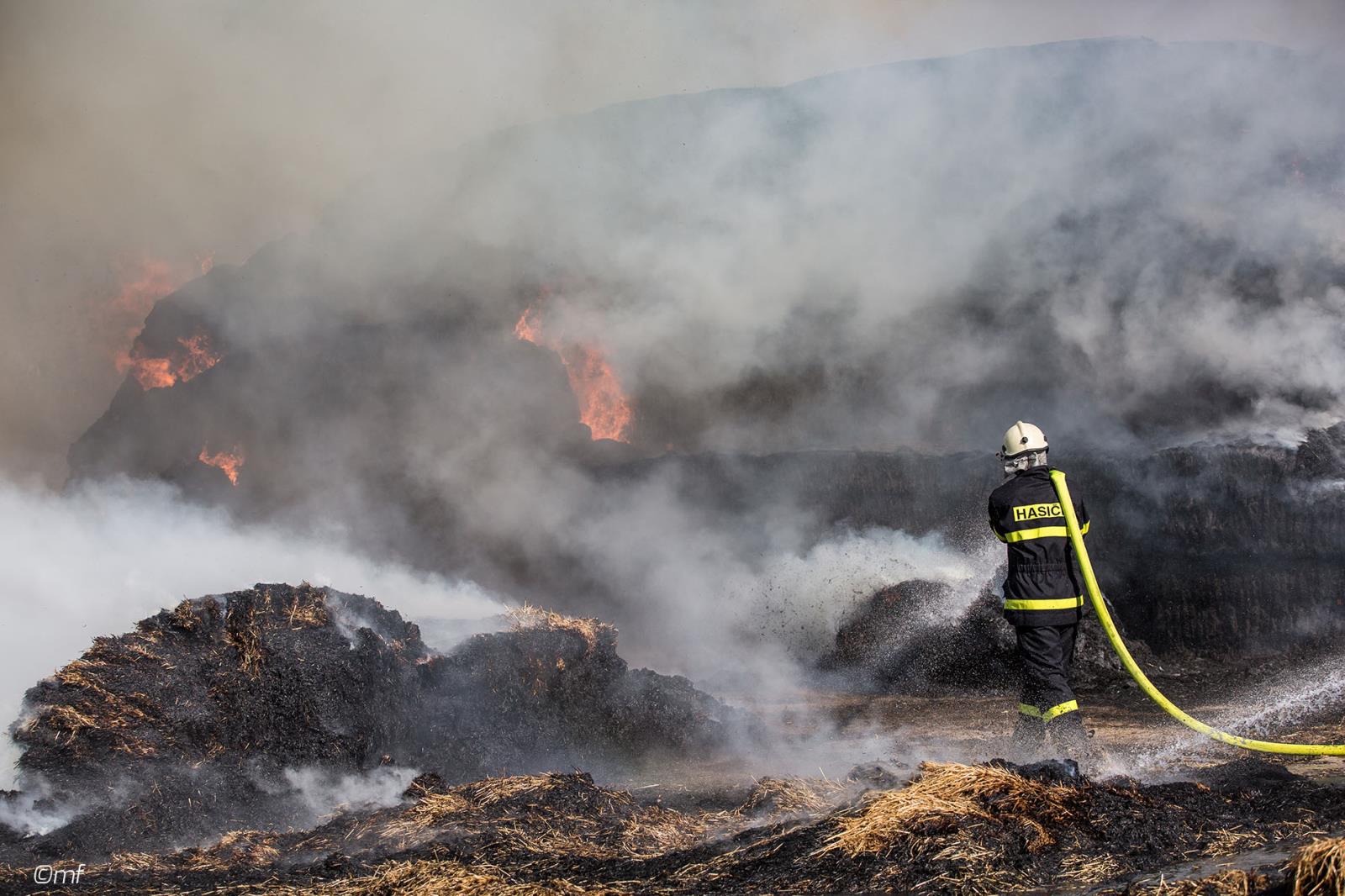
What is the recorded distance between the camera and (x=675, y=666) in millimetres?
14211

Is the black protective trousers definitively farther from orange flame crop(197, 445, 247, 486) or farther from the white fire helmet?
orange flame crop(197, 445, 247, 486)

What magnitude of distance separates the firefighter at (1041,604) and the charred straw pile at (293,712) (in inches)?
142

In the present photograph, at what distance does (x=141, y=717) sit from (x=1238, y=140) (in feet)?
49.6

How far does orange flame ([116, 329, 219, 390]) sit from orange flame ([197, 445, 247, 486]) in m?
2.21

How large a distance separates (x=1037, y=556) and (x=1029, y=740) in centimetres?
111

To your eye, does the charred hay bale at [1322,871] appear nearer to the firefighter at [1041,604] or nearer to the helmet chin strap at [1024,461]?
the firefighter at [1041,604]

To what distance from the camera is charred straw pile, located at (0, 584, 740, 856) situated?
20.4ft

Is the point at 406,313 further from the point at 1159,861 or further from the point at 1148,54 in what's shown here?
→ the point at 1159,861

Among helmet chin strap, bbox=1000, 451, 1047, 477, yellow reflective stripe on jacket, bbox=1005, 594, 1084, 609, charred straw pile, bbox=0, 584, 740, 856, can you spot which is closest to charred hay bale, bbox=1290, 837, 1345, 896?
yellow reflective stripe on jacket, bbox=1005, 594, 1084, 609

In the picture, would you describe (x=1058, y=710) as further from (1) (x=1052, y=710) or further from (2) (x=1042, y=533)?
(2) (x=1042, y=533)

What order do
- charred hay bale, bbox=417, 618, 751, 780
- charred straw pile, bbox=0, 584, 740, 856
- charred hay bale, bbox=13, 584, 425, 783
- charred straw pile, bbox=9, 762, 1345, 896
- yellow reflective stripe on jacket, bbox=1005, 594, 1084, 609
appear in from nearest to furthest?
charred straw pile, bbox=9, 762, 1345, 896
yellow reflective stripe on jacket, bbox=1005, 594, 1084, 609
charred straw pile, bbox=0, 584, 740, 856
charred hay bale, bbox=13, 584, 425, 783
charred hay bale, bbox=417, 618, 751, 780

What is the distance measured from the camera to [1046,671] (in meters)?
5.90

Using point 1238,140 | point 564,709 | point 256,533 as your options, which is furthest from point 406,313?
point 1238,140

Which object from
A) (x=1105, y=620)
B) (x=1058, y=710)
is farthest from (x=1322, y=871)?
(x=1105, y=620)
